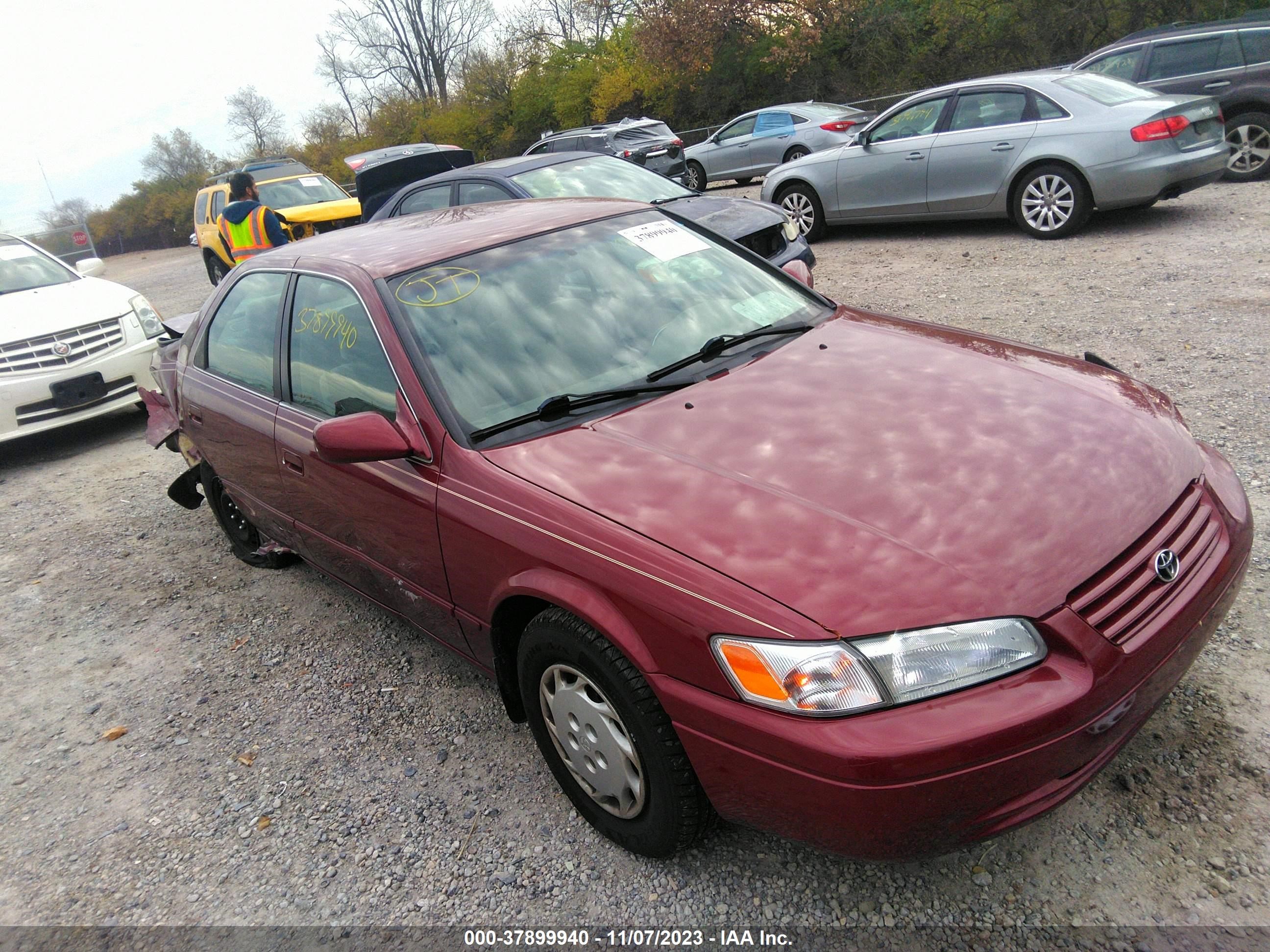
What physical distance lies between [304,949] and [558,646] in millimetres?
1072

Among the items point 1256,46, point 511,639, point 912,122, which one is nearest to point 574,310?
point 511,639

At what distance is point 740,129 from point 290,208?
798cm

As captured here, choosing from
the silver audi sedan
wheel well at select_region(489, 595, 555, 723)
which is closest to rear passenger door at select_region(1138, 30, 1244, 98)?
the silver audi sedan

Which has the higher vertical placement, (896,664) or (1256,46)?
(1256,46)

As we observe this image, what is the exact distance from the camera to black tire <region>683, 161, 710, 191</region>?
16641 mm

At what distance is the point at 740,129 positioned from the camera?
52.0 ft

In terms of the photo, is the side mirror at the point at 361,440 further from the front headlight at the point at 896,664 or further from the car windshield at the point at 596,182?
the car windshield at the point at 596,182

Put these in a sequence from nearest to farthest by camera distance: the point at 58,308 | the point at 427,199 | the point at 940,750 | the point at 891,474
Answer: the point at 940,750 < the point at 891,474 < the point at 58,308 < the point at 427,199

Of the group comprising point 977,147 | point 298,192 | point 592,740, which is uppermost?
point 298,192

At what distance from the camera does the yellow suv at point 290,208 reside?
1409 centimetres

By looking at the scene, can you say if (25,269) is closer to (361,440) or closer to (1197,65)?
(361,440)

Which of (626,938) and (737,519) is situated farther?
(626,938)

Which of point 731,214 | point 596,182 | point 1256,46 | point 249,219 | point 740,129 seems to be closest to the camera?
point 731,214

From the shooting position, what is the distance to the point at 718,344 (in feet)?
9.86
